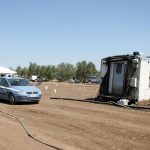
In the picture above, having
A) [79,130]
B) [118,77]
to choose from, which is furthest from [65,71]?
[79,130]

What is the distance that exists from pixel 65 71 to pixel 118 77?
109762 mm

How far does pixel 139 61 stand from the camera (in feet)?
69.6

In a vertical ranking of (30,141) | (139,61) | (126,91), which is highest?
(139,61)

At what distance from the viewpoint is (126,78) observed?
21.9 metres

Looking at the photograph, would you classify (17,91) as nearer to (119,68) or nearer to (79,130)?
(119,68)

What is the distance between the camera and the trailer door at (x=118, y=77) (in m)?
22.3

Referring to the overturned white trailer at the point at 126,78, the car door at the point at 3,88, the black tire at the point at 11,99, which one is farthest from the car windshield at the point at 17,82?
the overturned white trailer at the point at 126,78

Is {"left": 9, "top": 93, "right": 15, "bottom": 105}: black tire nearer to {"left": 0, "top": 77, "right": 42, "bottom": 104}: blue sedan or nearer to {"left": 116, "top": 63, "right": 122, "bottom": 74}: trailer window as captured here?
{"left": 0, "top": 77, "right": 42, "bottom": 104}: blue sedan

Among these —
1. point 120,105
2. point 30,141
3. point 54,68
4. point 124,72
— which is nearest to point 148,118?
point 120,105

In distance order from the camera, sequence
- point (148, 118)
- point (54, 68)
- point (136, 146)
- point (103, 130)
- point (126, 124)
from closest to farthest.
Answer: point (136, 146), point (103, 130), point (126, 124), point (148, 118), point (54, 68)

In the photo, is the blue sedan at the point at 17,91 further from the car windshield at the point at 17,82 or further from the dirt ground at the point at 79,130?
the dirt ground at the point at 79,130

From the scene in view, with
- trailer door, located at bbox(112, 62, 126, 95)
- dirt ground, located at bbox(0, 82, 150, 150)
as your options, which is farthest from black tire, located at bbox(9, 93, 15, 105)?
trailer door, located at bbox(112, 62, 126, 95)

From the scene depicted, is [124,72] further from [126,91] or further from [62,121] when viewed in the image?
[62,121]

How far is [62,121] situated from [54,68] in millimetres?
117106
